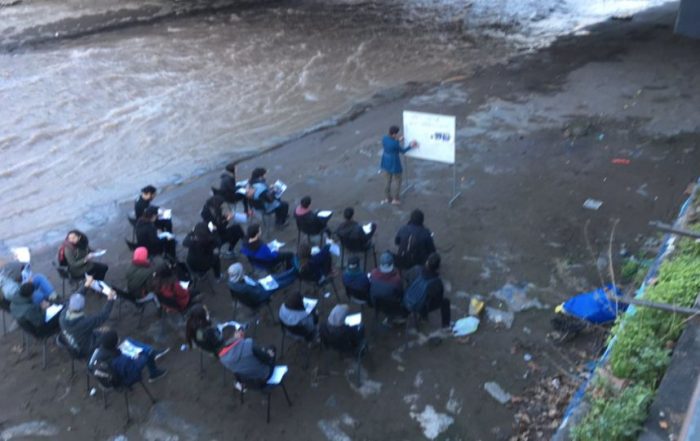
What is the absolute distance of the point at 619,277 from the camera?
9.81 meters

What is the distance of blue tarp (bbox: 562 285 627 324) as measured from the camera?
8625 mm

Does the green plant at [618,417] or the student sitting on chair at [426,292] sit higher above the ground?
the green plant at [618,417]

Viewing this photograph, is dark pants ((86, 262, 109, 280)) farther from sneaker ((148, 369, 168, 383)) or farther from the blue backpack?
the blue backpack

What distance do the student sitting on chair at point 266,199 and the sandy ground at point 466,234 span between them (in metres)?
0.36

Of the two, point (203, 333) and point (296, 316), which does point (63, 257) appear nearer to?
point (203, 333)

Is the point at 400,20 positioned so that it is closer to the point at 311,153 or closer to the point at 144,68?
the point at 144,68

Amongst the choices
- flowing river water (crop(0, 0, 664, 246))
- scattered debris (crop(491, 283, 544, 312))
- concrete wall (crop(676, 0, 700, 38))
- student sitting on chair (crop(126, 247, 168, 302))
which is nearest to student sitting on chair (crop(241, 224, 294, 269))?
student sitting on chair (crop(126, 247, 168, 302))

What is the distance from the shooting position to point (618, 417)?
583 cm

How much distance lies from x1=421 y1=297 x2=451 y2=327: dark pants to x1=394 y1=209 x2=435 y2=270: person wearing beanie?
94 cm

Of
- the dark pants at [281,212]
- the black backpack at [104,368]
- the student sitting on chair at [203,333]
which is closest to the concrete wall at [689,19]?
the dark pants at [281,212]

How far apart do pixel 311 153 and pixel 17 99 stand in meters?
11.3

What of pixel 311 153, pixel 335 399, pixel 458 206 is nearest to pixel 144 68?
pixel 311 153

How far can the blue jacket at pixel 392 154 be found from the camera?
1190 cm

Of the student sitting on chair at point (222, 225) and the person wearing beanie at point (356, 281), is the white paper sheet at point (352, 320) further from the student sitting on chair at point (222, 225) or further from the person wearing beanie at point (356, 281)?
the student sitting on chair at point (222, 225)
